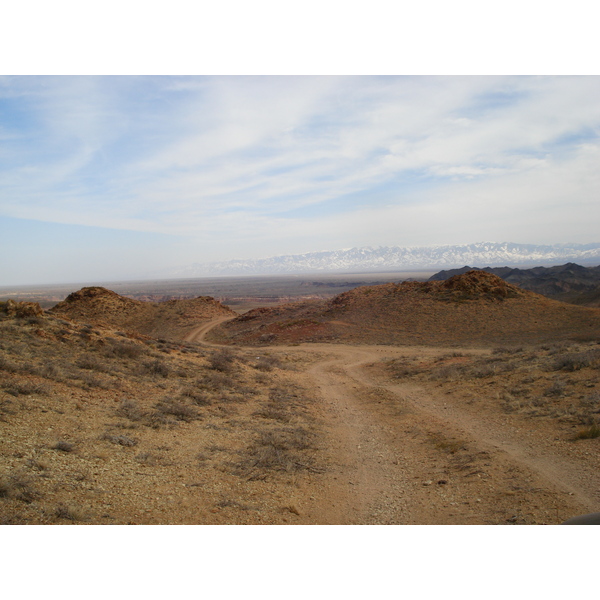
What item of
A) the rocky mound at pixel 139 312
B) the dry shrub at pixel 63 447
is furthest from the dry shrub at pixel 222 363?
the rocky mound at pixel 139 312

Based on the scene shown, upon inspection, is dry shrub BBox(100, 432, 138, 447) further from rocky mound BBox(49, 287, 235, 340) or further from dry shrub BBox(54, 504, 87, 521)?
rocky mound BBox(49, 287, 235, 340)

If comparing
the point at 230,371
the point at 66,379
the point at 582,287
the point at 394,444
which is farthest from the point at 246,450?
the point at 582,287

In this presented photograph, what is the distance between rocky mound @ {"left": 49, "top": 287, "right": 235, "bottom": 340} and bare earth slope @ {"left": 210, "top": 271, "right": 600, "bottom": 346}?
6506 mm

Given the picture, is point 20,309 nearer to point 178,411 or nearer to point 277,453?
point 178,411

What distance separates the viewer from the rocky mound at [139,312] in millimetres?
46281

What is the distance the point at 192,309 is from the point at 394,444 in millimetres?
45772

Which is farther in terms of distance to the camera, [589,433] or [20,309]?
[20,309]

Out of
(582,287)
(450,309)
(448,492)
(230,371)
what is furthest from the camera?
(582,287)

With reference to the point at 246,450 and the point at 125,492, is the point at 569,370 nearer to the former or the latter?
the point at 246,450

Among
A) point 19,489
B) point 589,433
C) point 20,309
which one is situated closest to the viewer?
point 19,489

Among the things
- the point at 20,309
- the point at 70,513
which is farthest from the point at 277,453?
the point at 20,309

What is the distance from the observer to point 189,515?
18.3 feet

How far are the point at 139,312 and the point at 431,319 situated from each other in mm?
36005

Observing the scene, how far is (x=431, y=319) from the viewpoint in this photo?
117 feet
